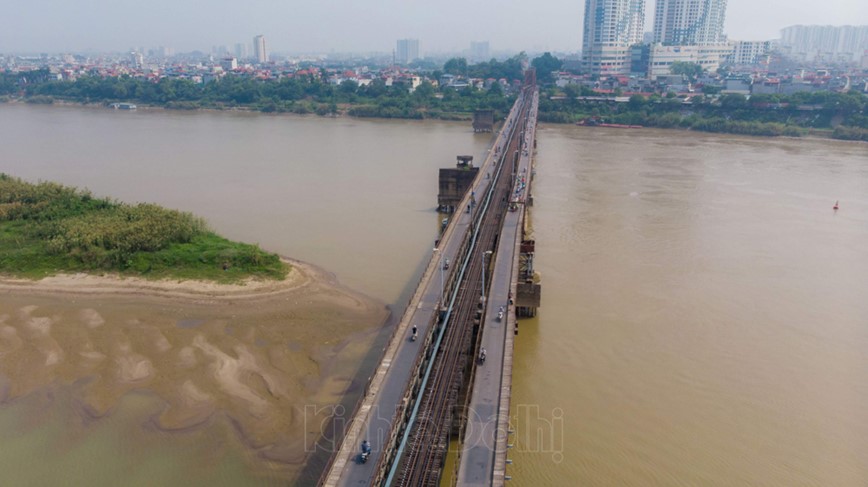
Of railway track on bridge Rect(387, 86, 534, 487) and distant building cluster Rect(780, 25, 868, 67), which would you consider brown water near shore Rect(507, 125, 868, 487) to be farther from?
distant building cluster Rect(780, 25, 868, 67)

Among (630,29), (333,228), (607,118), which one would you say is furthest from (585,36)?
(333,228)

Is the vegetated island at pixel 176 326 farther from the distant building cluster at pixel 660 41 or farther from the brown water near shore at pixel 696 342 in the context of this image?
the distant building cluster at pixel 660 41

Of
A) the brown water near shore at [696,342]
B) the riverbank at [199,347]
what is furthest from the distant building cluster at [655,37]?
the riverbank at [199,347]

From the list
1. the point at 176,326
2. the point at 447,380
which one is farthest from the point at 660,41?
the point at 447,380

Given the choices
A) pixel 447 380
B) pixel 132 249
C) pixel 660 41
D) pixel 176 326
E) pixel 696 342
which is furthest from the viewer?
pixel 660 41

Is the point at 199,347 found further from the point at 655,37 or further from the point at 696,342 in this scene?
the point at 655,37

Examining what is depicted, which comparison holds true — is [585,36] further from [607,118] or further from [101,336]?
[101,336]
